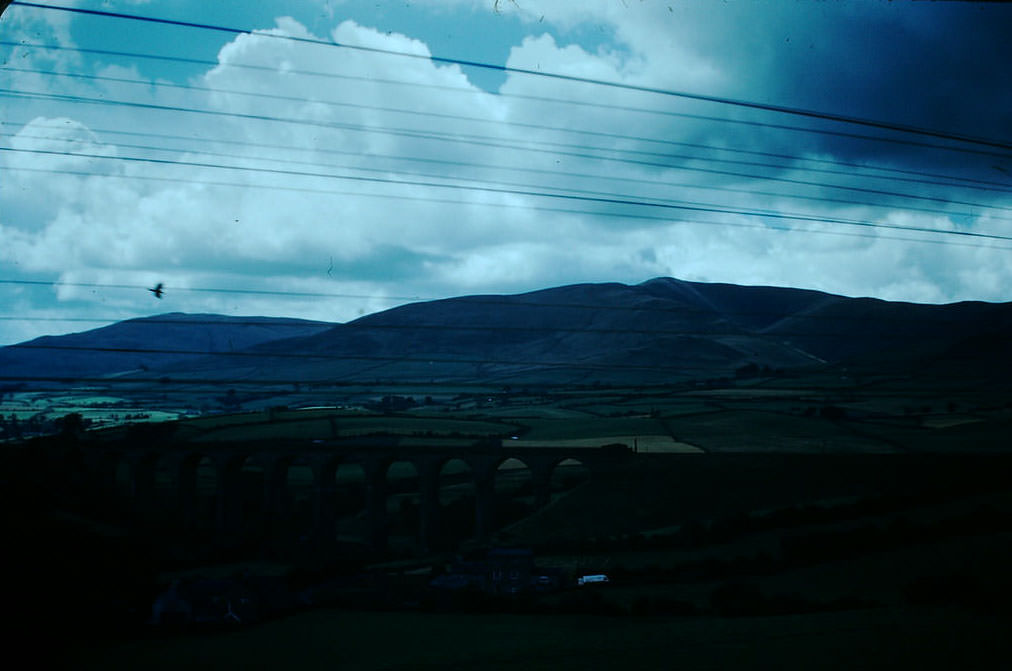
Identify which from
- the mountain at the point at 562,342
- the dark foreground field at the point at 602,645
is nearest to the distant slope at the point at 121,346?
the mountain at the point at 562,342

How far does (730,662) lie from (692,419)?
27578 mm

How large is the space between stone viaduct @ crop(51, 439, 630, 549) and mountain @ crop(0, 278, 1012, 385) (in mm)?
3369

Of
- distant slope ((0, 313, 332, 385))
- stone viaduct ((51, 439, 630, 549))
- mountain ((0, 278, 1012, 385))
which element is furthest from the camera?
stone viaduct ((51, 439, 630, 549))

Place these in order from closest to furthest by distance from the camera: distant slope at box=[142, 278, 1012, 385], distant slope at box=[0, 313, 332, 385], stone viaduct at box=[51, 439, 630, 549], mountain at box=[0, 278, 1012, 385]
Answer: mountain at box=[0, 278, 1012, 385]
distant slope at box=[142, 278, 1012, 385]
distant slope at box=[0, 313, 332, 385]
stone viaduct at box=[51, 439, 630, 549]

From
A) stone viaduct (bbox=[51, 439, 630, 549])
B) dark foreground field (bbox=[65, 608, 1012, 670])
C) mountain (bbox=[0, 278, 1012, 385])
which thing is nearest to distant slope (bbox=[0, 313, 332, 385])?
mountain (bbox=[0, 278, 1012, 385])

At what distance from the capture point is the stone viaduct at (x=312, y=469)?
114 ft

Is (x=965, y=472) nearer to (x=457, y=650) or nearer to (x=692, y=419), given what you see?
(x=692, y=419)

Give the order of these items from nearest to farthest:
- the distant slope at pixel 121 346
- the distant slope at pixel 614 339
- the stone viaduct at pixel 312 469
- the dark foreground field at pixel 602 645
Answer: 1. the dark foreground field at pixel 602 645
2. the distant slope at pixel 614 339
3. the distant slope at pixel 121 346
4. the stone viaduct at pixel 312 469

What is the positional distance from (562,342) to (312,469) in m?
73.0

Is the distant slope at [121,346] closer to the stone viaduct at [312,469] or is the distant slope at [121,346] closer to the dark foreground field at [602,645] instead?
the stone viaduct at [312,469]

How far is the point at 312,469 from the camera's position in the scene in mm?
38031

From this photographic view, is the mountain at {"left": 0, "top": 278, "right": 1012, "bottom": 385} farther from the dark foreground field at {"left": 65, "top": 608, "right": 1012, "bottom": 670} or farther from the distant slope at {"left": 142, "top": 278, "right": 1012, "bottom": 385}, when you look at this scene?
the dark foreground field at {"left": 65, "top": 608, "right": 1012, "bottom": 670}

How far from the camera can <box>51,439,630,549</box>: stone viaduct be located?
34.6m

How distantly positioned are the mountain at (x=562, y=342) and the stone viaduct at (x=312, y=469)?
3.37 meters
